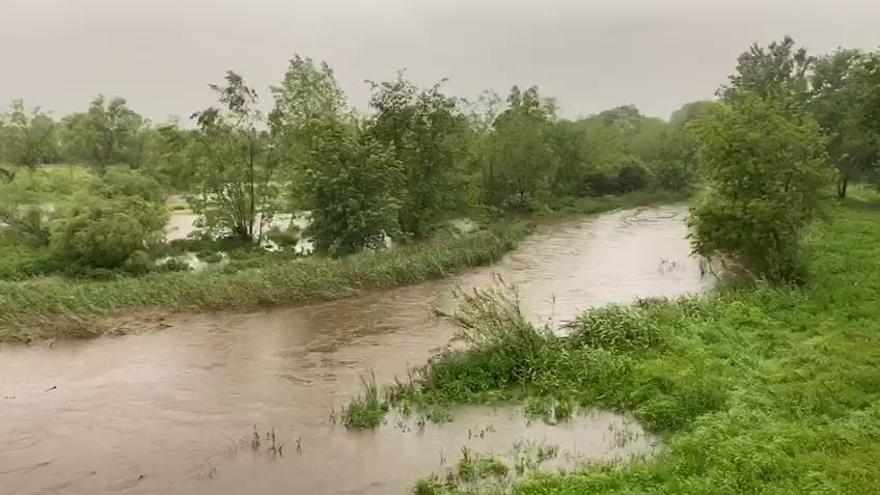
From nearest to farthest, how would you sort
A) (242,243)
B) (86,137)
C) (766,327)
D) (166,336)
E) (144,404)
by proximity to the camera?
(144,404) < (766,327) < (166,336) < (242,243) < (86,137)

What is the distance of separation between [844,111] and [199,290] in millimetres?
37040

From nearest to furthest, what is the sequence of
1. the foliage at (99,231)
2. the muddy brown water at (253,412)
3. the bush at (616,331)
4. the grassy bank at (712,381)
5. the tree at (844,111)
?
the grassy bank at (712,381) → the muddy brown water at (253,412) → the bush at (616,331) → the foliage at (99,231) → the tree at (844,111)

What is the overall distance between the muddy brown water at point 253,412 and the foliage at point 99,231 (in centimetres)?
730

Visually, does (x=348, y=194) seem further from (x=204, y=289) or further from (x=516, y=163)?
(x=516, y=163)

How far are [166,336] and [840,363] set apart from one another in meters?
16.5

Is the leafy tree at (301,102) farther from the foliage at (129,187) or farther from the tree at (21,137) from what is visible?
the tree at (21,137)

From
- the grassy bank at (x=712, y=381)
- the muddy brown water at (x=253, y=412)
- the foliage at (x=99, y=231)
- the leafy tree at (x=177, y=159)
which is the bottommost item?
the muddy brown water at (x=253, y=412)

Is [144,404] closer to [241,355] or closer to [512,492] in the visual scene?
[241,355]

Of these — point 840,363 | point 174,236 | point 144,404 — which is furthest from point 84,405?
point 174,236

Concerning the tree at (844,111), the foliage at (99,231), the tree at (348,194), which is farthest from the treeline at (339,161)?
the tree at (844,111)

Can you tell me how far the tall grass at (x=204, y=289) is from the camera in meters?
19.0

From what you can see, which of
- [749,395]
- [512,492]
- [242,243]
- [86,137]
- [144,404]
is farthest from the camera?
[86,137]

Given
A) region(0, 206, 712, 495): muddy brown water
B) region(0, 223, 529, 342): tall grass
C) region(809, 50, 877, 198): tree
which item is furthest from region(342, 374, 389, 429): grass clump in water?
region(809, 50, 877, 198): tree

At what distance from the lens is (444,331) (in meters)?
19.6
